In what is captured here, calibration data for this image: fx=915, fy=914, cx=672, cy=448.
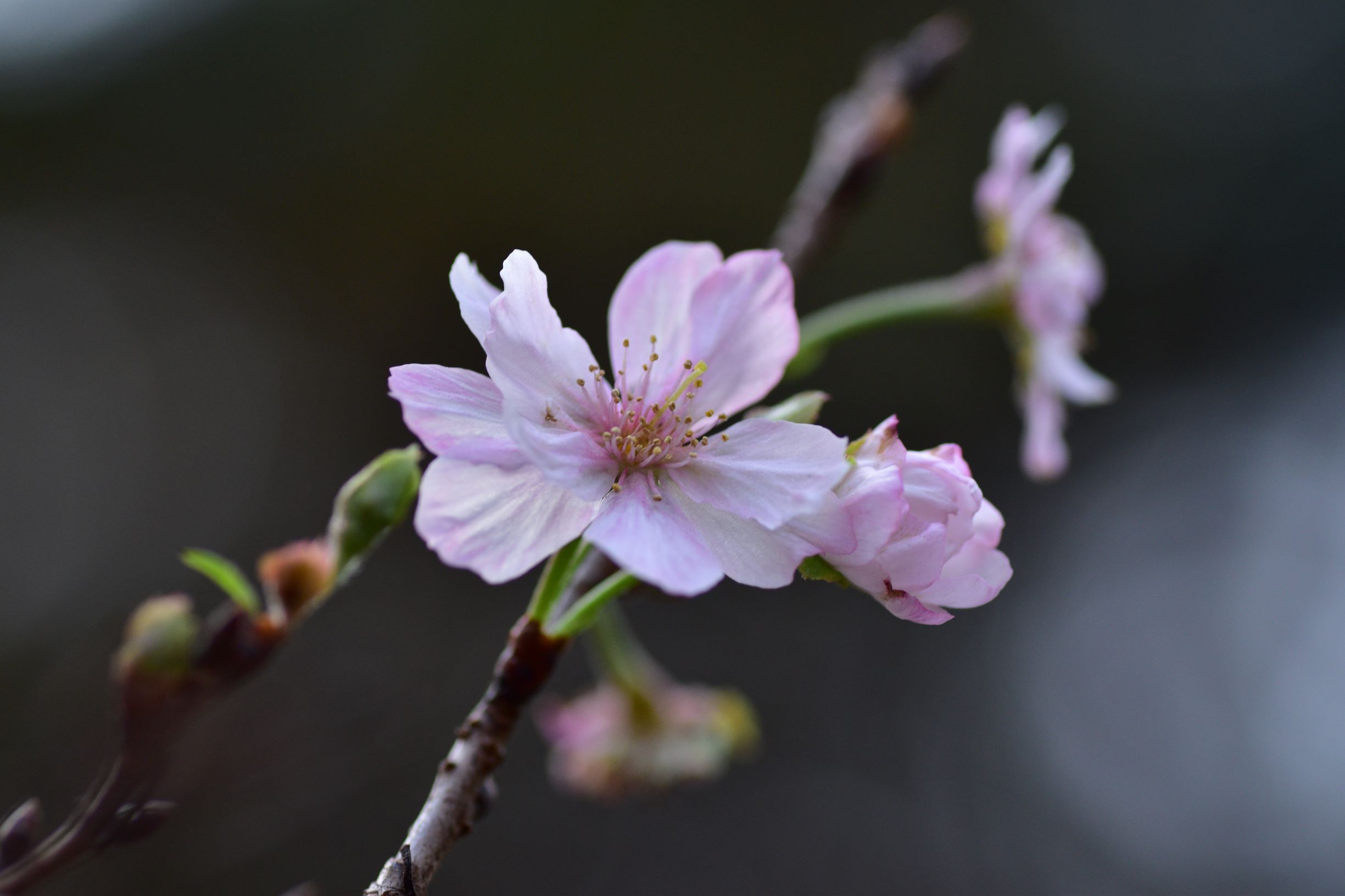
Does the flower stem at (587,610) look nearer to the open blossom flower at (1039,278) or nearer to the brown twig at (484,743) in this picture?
the brown twig at (484,743)

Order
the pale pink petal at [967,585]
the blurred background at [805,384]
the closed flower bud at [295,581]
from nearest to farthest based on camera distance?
the pale pink petal at [967,585]
the closed flower bud at [295,581]
the blurred background at [805,384]

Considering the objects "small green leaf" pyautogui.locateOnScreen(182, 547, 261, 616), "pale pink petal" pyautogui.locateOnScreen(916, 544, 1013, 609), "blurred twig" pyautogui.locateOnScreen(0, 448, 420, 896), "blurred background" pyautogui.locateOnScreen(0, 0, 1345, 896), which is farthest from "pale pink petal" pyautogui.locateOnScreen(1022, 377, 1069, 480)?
"blurred background" pyautogui.locateOnScreen(0, 0, 1345, 896)

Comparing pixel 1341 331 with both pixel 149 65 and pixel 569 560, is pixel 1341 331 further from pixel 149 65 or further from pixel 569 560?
pixel 149 65

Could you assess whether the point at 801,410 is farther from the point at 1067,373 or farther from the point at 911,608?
the point at 1067,373

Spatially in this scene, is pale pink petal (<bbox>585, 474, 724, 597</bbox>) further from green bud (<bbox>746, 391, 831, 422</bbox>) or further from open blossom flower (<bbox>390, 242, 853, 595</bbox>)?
green bud (<bbox>746, 391, 831, 422</bbox>)

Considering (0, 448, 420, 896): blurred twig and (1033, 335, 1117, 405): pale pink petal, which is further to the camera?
(1033, 335, 1117, 405): pale pink petal

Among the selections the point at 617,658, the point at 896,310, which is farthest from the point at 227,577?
the point at 896,310

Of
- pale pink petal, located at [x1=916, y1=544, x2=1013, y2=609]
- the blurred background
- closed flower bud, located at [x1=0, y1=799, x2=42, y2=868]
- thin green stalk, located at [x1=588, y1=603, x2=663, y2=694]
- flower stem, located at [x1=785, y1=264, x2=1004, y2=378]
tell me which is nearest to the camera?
closed flower bud, located at [x1=0, y1=799, x2=42, y2=868]

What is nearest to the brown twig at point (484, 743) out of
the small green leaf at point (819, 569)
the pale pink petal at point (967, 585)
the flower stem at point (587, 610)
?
the flower stem at point (587, 610)
